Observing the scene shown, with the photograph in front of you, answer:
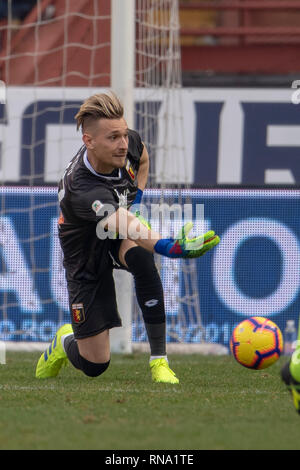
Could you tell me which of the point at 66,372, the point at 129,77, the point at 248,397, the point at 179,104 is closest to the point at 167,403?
the point at 248,397

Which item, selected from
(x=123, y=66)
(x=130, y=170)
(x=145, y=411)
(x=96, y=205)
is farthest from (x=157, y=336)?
(x=123, y=66)

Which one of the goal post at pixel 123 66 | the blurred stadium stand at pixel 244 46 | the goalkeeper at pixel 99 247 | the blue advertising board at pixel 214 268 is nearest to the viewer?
the goalkeeper at pixel 99 247

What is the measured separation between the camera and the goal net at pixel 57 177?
8.65 metres

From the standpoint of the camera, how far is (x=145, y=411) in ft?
14.0

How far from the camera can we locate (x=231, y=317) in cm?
879

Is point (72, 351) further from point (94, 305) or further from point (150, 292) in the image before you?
point (150, 292)

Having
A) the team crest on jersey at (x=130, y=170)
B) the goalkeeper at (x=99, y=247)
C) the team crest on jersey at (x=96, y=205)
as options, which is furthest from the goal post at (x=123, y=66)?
the team crest on jersey at (x=96, y=205)

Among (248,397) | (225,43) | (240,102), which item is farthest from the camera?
(225,43)

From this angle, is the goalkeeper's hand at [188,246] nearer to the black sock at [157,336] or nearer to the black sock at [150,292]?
the black sock at [150,292]

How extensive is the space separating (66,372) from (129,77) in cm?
262

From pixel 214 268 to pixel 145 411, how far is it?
4716 millimetres

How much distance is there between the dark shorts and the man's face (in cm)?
59

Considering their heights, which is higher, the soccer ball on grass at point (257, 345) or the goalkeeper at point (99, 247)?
the goalkeeper at point (99, 247)

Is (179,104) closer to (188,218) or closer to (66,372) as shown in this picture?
(188,218)
